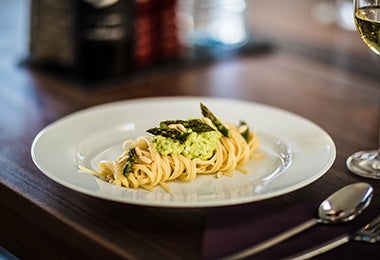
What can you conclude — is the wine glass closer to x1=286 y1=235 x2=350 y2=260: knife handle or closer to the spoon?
the spoon

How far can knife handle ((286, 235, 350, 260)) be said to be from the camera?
0.85 meters

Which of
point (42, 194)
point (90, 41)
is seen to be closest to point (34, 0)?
point (90, 41)


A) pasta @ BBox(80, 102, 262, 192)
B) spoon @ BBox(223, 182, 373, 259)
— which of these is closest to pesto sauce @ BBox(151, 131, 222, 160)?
pasta @ BBox(80, 102, 262, 192)

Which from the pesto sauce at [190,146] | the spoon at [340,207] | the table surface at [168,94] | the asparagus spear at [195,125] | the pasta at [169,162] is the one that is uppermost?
the asparagus spear at [195,125]

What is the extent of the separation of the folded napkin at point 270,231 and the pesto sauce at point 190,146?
0.10 meters

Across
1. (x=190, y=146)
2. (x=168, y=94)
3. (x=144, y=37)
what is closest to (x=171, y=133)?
(x=190, y=146)

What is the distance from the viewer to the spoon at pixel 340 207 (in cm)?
91

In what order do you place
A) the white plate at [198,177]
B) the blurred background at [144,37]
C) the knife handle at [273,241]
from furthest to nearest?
the blurred background at [144,37] → the white plate at [198,177] → the knife handle at [273,241]

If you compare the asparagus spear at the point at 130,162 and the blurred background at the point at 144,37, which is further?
the blurred background at the point at 144,37

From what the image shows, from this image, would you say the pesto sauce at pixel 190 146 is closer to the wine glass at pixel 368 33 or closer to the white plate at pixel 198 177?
the white plate at pixel 198 177

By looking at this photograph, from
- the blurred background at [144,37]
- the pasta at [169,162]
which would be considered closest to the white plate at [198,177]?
the pasta at [169,162]

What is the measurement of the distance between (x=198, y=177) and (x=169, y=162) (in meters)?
0.06

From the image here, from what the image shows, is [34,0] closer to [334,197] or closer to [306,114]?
[306,114]

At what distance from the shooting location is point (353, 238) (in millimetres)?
899
